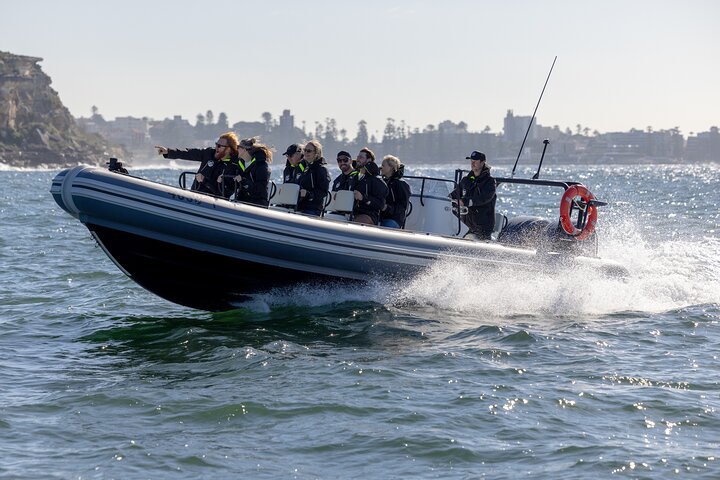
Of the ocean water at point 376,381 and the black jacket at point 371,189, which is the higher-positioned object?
the black jacket at point 371,189

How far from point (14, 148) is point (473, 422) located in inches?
4677

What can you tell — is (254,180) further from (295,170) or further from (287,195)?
(295,170)

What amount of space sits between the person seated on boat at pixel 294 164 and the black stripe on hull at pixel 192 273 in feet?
4.20

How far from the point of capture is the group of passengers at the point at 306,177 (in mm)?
8945

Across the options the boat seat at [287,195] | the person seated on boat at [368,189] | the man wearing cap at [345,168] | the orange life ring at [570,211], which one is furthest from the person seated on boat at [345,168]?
the orange life ring at [570,211]

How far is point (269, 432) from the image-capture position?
5746mm

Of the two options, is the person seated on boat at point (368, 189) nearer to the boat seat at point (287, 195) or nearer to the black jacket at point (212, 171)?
the boat seat at point (287, 195)

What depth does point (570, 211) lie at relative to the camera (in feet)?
33.1

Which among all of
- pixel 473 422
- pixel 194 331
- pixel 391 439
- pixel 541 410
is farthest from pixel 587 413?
pixel 194 331

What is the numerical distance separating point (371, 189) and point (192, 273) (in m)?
1.90

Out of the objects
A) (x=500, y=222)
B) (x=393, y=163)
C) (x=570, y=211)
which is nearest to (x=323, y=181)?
(x=393, y=163)

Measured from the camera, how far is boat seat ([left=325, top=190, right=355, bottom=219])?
9.51 m

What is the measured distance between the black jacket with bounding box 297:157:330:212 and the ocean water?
3.03ft

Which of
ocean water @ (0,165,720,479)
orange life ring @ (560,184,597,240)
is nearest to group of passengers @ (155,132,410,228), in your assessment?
ocean water @ (0,165,720,479)
